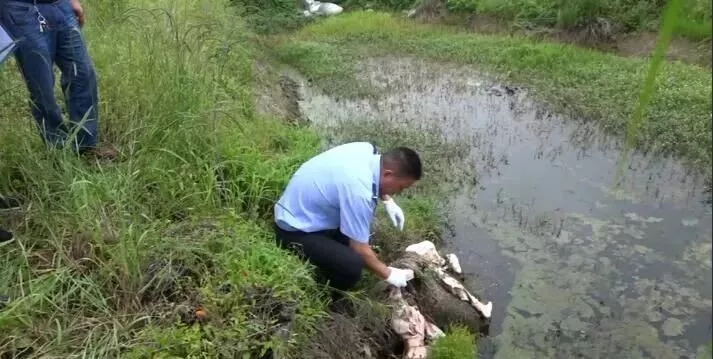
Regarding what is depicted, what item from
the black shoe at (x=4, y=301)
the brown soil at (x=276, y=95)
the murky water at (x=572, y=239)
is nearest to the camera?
Answer: the black shoe at (x=4, y=301)

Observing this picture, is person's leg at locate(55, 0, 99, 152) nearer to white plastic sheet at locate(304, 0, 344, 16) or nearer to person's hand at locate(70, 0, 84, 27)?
person's hand at locate(70, 0, 84, 27)

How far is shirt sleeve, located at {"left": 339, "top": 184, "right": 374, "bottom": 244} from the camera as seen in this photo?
3574 mm

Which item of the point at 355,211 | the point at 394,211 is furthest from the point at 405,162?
the point at 394,211

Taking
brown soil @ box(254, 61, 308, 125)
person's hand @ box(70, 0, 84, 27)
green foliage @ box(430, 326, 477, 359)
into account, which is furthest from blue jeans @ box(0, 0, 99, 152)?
brown soil @ box(254, 61, 308, 125)

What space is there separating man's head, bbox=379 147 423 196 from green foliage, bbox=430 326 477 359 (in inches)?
36.5

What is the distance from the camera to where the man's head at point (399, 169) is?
3.64 metres

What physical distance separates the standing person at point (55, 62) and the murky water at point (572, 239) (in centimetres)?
278

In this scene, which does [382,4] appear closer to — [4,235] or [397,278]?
[397,278]

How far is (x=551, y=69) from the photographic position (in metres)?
9.34

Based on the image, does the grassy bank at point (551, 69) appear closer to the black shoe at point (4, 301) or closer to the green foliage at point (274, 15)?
the green foliage at point (274, 15)

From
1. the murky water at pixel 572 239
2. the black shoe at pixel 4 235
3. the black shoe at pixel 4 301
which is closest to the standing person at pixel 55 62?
the black shoe at pixel 4 235

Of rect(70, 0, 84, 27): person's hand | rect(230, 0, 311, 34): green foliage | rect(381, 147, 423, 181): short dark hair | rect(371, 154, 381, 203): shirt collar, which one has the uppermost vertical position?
rect(70, 0, 84, 27): person's hand

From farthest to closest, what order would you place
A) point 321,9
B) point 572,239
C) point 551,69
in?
1. point 321,9
2. point 551,69
3. point 572,239

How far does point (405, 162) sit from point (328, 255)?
66 cm
